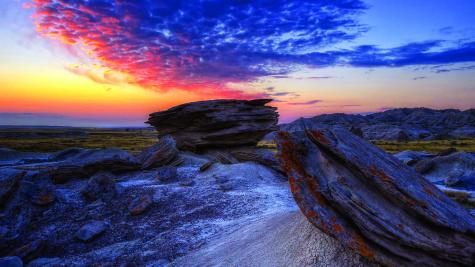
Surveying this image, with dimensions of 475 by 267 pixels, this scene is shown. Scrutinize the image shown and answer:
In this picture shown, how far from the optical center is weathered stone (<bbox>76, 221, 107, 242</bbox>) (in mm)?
15227

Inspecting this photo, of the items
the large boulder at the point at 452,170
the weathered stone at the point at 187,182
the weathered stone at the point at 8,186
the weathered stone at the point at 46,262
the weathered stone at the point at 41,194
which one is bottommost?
the large boulder at the point at 452,170

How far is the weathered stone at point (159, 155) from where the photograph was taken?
2854 cm

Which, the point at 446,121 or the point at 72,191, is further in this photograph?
the point at 446,121

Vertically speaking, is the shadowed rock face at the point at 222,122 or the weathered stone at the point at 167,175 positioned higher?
the shadowed rock face at the point at 222,122

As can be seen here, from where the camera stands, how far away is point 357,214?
816 cm

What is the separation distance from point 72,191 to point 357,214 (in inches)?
760

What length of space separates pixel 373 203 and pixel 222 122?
2710cm

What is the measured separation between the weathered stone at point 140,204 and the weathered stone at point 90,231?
200 centimetres

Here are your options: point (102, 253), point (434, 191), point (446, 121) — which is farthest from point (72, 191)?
point (446, 121)

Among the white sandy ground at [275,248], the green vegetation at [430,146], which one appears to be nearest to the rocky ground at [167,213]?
the white sandy ground at [275,248]

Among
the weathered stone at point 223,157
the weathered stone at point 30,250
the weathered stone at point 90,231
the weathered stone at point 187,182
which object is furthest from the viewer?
the weathered stone at point 223,157

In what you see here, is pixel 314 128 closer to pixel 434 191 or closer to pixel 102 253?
pixel 434 191

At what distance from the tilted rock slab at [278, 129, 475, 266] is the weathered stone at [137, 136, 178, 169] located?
2072 cm

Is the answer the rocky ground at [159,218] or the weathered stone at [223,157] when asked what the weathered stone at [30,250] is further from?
the weathered stone at [223,157]
